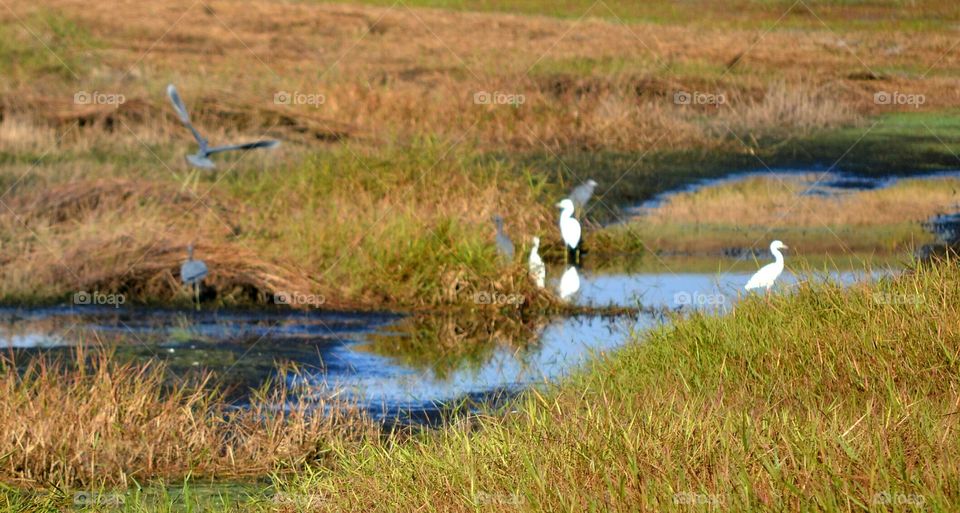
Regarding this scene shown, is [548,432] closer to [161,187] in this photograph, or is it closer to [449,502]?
[449,502]

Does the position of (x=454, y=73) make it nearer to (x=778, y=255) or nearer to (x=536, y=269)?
(x=536, y=269)

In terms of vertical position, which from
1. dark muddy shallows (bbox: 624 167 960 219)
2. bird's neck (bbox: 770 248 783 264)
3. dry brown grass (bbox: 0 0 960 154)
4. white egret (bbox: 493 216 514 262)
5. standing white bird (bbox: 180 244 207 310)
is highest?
bird's neck (bbox: 770 248 783 264)

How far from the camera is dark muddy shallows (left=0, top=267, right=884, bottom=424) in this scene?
29.1 ft

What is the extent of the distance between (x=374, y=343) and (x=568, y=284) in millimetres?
2355

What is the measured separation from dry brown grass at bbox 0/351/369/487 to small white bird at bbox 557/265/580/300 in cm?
506

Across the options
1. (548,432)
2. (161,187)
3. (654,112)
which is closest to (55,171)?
(161,187)

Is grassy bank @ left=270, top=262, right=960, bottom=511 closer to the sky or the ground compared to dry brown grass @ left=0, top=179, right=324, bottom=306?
closer to the sky

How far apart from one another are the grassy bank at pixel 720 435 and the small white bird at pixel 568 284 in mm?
4080

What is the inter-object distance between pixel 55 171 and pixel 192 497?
1192 cm

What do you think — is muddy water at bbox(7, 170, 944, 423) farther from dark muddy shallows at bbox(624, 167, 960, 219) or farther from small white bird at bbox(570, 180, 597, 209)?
dark muddy shallows at bbox(624, 167, 960, 219)

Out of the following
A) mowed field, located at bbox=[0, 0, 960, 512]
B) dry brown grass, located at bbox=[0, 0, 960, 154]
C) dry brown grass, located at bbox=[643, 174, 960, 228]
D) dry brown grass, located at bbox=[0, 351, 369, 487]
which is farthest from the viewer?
dry brown grass, located at bbox=[0, 0, 960, 154]

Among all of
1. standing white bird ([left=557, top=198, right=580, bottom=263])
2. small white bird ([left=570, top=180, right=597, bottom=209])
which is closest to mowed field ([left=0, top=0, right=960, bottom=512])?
small white bird ([left=570, top=180, right=597, bottom=209])

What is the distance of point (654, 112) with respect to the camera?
877 inches

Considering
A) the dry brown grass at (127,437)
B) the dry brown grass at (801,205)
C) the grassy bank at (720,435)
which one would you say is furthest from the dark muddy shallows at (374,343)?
the dry brown grass at (801,205)
